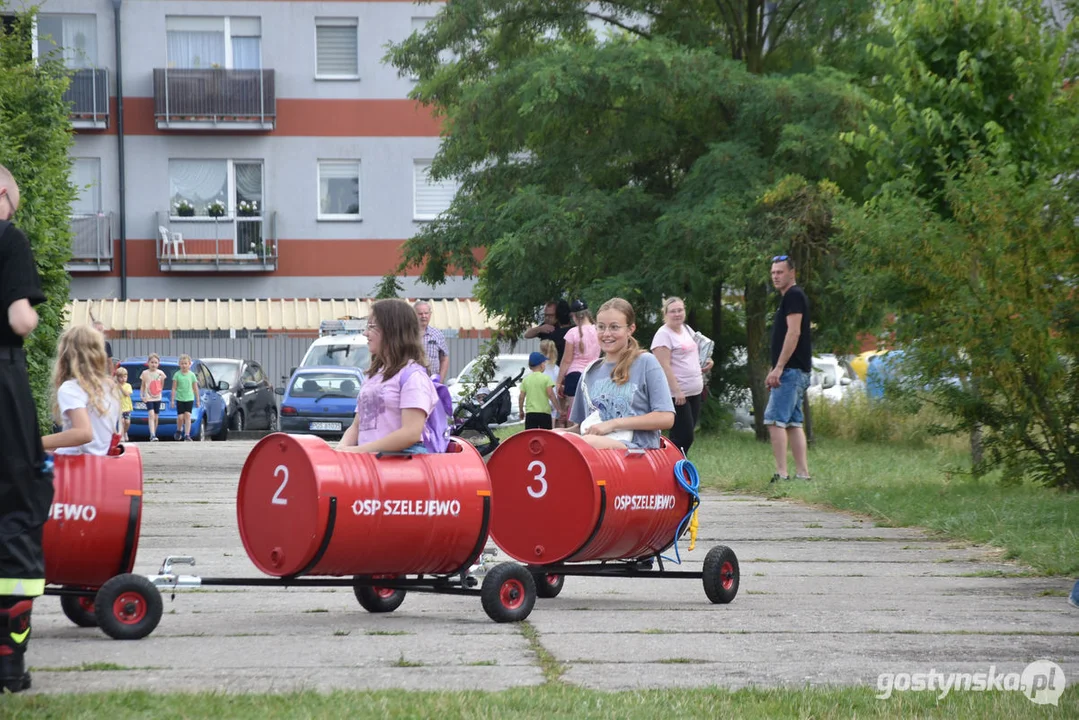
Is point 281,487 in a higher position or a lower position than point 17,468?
lower

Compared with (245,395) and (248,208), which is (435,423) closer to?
(245,395)

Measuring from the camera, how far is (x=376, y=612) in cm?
764

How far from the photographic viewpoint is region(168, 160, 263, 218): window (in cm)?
4019

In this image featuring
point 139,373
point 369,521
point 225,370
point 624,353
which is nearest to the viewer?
point 369,521

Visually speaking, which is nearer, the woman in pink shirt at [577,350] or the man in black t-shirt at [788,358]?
the man in black t-shirt at [788,358]

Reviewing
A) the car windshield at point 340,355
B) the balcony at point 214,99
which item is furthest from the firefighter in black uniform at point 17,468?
the balcony at point 214,99

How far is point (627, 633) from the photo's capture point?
694 cm

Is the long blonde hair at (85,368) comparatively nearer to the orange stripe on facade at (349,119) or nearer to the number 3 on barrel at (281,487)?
the number 3 on barrel at (281,487)

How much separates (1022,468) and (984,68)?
11.9 feet

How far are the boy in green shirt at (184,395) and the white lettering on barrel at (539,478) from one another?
857 inches

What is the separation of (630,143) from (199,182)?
20086mm

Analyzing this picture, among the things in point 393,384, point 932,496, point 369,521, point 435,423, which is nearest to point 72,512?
point 369,521

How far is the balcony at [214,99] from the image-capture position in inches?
1553
